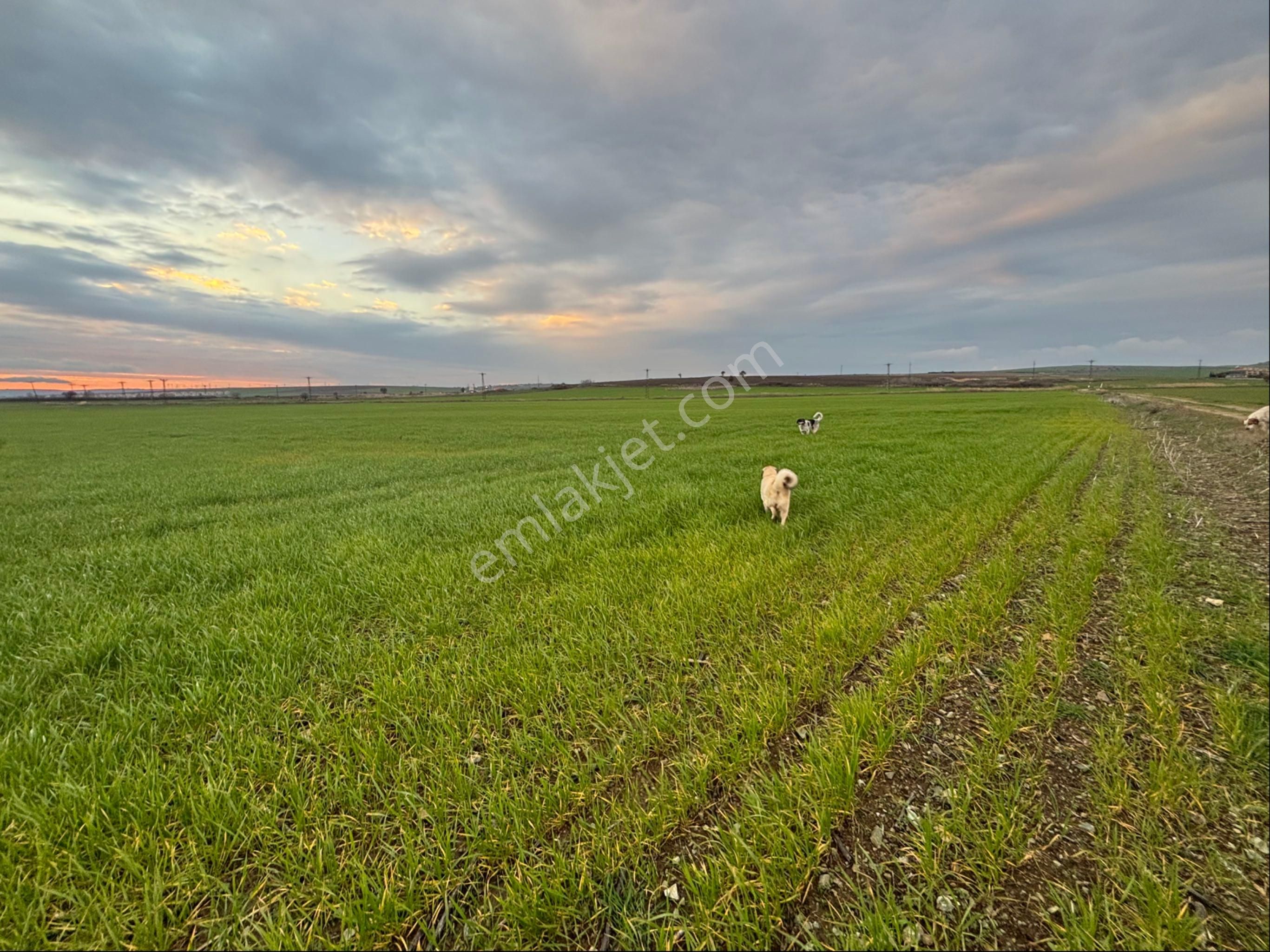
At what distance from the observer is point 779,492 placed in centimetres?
726

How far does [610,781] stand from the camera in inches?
105

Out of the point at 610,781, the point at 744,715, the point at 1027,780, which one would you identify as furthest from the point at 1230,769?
the point at 610,781

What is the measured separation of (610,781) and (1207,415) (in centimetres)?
3894

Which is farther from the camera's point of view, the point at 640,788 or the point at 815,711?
the point at 815,711

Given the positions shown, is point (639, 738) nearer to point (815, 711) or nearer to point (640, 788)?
point (640, 788)

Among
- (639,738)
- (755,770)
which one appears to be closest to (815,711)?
(755,770)

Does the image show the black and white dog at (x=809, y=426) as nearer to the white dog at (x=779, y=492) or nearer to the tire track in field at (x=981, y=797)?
the white dog at (x=779, y=492)

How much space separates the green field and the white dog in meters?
0.26

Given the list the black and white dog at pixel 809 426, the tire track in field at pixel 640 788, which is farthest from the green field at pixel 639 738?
the black and white dog at pixel 809 426

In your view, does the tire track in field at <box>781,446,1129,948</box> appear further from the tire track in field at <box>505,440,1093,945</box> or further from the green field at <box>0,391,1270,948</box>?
the tire track in field at <box>505,440,1093,945</box>

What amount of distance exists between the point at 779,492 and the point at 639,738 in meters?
5.03

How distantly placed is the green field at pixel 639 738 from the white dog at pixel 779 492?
26 centimetres

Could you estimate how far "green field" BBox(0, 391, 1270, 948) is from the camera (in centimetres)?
199

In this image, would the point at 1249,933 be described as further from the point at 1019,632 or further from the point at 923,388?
the point at 923,388
